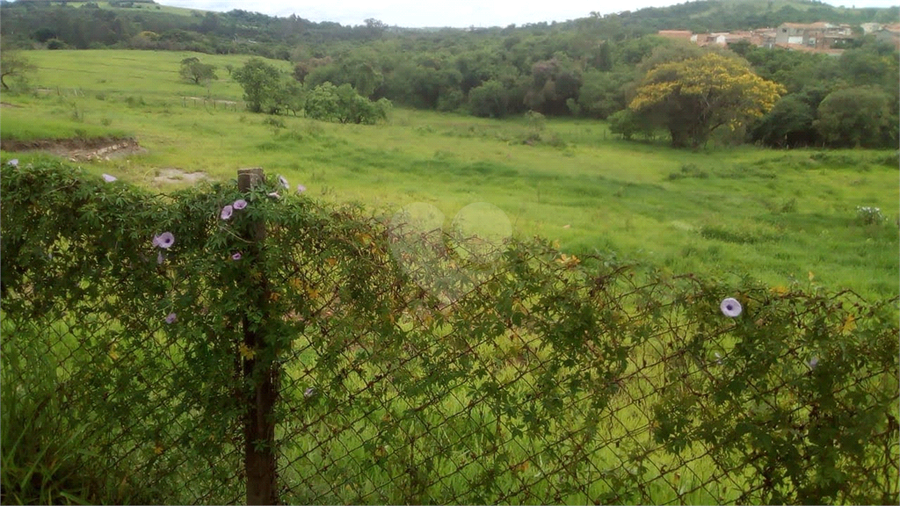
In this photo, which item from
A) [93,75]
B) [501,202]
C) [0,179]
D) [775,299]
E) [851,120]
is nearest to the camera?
[775,299]

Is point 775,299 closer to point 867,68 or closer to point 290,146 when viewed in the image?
point 290,146

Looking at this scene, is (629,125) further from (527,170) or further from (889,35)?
(527,170)

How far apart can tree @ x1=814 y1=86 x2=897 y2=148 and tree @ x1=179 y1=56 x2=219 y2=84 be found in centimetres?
2355

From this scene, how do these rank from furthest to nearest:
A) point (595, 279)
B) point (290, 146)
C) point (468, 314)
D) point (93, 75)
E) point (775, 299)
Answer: point (93, 75)
point (290, 146)
point (468, 314)
point (595, 279)
point (775, 299)

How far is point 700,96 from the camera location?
29.9m

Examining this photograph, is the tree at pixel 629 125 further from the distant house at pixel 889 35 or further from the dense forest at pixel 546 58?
the distant house at pixel 889 35

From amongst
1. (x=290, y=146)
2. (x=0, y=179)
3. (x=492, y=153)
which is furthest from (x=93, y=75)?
(x=0, y=179)

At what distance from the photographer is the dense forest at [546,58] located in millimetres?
19672

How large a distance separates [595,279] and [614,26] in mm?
39966

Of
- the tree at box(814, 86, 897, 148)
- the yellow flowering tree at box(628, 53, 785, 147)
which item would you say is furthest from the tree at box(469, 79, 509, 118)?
the tree at box(814, 86, 897, 148)

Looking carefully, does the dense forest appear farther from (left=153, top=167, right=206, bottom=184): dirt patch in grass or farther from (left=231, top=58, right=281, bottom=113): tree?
(left=153, top=167, right=206, bottom=184): dirt patch in grass

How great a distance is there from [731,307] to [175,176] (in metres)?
12.2

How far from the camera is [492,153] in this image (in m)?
22.6

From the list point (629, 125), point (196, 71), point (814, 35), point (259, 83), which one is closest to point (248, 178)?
point (196, 71)
